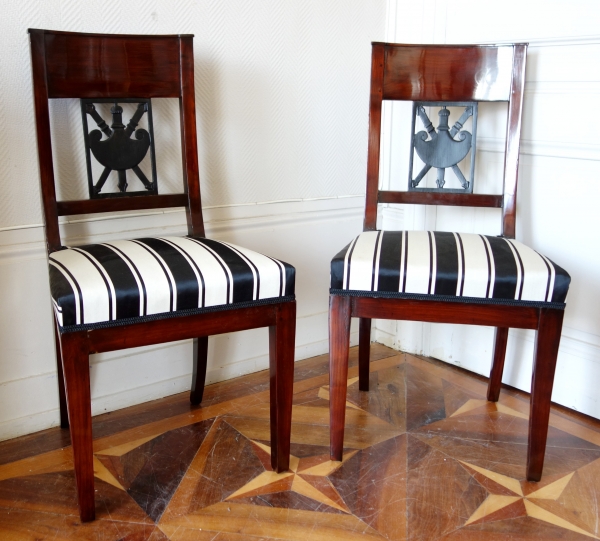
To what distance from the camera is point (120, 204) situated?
156 cm

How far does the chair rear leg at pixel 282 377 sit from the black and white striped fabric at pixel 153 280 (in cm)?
6

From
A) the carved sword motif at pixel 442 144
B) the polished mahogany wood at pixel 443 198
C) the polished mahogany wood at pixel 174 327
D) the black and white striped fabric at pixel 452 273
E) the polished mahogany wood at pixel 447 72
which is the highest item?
the polished mahogany wood at pixel 447 72

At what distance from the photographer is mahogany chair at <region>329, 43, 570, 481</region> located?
52.9 inches

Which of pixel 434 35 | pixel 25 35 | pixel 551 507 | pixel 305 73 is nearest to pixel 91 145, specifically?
pixel 25 35

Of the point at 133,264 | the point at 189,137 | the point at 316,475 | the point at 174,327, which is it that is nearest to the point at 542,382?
the point at 316,475

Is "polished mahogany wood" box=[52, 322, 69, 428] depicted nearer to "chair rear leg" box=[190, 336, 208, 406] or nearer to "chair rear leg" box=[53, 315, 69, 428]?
"chair rear leg" box=[53, 315, 69, 428]

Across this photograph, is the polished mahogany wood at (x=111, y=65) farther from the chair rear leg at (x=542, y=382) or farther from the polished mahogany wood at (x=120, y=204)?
the chair rear leg at (x=542, y=382)

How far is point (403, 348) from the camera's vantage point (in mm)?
2227

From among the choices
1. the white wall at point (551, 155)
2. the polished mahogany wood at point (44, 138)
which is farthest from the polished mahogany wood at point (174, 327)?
the white wall at point (551, 155)

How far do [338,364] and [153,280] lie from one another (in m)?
0.48

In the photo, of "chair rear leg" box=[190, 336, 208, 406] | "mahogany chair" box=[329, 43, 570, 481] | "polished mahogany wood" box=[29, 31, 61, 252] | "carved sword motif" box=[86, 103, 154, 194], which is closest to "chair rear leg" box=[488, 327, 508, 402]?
"mahogany chair" box=[329, 43, 570, 481]

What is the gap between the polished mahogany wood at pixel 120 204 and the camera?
1.49m

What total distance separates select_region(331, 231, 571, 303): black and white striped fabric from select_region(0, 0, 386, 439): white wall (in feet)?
1.95

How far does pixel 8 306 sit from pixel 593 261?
1516mm
